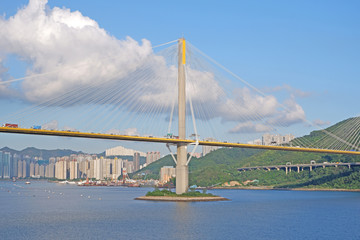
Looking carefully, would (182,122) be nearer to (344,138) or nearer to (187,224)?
(187,224)

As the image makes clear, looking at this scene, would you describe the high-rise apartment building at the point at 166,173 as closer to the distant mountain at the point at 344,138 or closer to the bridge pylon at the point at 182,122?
the distant mountain at the point at 344,138

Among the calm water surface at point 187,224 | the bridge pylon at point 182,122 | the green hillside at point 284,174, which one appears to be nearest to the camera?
the calm water surface at point 187,224

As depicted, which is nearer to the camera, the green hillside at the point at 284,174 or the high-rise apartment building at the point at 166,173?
the green hillside at the point at 284,174

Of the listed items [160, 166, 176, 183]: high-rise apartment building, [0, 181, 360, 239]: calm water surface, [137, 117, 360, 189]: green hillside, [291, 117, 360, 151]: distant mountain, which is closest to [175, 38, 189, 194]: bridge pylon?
[0, 181, 360, 239]: calm water surface

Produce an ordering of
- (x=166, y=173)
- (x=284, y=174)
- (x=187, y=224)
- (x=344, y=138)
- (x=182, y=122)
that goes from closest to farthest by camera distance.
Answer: (x=187, y=224) < (x=182, y=122) < (x=344, y=138) < (x=284, y=174) < (x=166, y=173)

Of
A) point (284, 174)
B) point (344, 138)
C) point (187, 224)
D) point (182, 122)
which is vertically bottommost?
point (187, 224)

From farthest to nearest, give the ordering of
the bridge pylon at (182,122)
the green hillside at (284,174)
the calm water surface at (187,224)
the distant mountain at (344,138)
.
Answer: the green hillside at (284,174), the distant mountain at (344,138), the bridge pylon at (182,122), the calm water surface at (187,224)

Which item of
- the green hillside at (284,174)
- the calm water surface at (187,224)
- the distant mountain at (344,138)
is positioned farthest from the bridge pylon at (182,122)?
the green hillside at (284,174)

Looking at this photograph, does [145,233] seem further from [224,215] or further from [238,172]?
[238,172]

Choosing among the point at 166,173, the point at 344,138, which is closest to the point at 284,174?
the point at 344,138

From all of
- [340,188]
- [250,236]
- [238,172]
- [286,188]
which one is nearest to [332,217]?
[250,236]
